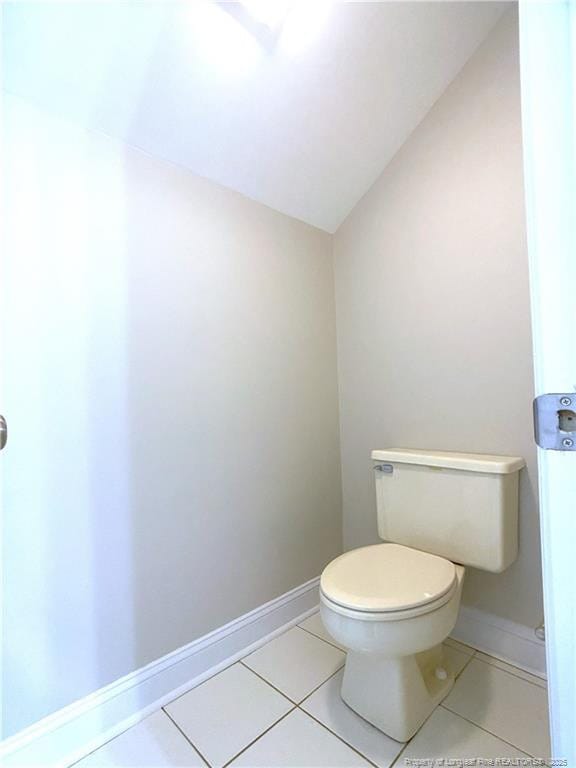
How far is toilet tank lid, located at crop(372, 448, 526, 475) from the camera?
3.82 feet

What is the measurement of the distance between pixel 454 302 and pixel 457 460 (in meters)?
0.60

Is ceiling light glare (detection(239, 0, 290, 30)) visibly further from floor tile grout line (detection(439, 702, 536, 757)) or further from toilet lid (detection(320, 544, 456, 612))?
floor tile grout line (detection(439, 702, 536, 757))

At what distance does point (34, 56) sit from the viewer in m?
0.92

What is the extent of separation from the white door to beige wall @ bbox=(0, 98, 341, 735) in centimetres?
106

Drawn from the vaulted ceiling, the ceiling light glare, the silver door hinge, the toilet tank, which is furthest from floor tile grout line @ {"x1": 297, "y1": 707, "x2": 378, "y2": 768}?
the ceiling light glare

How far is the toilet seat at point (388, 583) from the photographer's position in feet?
3.10

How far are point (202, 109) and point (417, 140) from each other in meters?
0.87

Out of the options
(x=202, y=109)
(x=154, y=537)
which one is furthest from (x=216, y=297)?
(x=154, y=537)

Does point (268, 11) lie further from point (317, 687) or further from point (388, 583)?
point (317, 687)

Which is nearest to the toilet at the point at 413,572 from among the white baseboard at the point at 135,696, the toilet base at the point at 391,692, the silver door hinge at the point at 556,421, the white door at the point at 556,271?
the toilet base at the point at 391,692

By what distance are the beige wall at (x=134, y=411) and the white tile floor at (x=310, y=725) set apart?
188 millimetres

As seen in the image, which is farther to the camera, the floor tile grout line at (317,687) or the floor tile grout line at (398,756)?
the floor tile grout line at (317,687)

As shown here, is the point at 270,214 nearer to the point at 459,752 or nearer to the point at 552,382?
the point at 552,382

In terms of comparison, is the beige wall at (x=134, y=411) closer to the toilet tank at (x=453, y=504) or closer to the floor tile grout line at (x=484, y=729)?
the toilet tank at (x=453, y=504)
